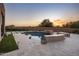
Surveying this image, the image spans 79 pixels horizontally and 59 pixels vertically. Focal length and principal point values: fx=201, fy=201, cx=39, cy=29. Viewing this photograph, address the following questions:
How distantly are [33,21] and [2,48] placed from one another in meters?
0.67

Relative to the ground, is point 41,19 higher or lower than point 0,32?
higher

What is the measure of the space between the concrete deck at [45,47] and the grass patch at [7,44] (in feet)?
0.21

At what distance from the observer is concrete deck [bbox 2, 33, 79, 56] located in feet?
10.6

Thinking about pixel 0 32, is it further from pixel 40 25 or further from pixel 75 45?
pixel 75 45

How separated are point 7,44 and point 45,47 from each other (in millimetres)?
617

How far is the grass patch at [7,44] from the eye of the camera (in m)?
3.21

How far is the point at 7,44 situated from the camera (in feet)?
10.6

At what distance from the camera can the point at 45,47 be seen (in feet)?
10.7

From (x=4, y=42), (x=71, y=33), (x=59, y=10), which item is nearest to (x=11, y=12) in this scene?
(x=4, y=42)

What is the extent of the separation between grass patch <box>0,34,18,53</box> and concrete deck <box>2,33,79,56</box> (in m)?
0.06

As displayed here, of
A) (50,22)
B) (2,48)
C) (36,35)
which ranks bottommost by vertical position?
(2,48)

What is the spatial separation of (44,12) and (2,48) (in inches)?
35.4

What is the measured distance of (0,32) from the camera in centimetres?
324

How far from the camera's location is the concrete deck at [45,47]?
127 inches
